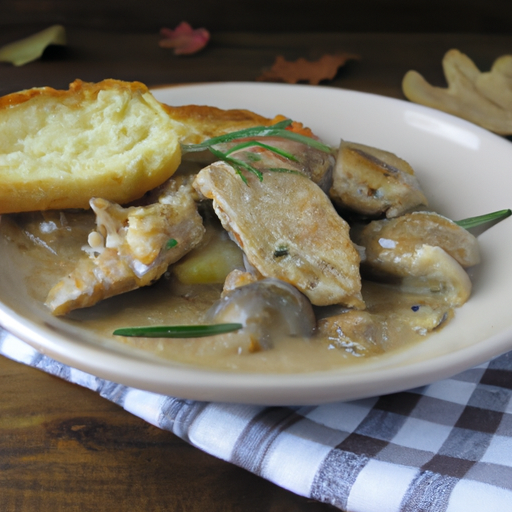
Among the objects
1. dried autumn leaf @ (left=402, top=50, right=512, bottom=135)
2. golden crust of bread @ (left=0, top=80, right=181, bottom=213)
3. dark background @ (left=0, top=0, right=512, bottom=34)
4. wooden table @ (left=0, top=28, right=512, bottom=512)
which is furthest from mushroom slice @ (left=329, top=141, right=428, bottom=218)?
dark background @ (left=0, top=0, right=512, bottom=34)

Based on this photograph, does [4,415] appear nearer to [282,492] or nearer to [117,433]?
[117,433]

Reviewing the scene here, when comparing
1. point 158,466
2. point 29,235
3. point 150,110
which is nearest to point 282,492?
point 158,466

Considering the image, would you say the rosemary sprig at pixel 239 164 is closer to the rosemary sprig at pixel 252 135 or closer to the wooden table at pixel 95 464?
the rosemary sprig at pixel 252 135

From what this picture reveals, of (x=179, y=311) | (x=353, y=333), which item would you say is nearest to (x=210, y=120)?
(x=179, y=311)

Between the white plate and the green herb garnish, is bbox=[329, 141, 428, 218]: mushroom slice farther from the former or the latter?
the white plate

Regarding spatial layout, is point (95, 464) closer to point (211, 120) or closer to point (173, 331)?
point (173, 331)
